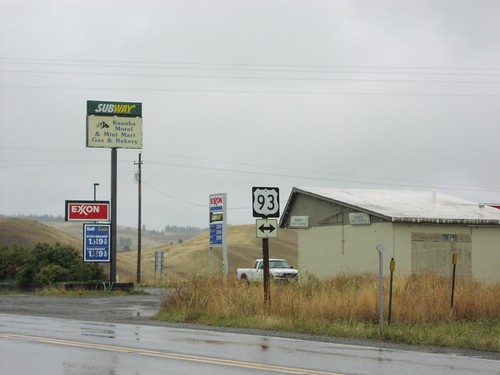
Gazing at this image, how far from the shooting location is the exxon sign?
3972 cm

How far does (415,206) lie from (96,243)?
15825 mm

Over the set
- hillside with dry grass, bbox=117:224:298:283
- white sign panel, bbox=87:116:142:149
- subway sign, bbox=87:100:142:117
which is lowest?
hillside with dry grass, bbox=117:224:298:283

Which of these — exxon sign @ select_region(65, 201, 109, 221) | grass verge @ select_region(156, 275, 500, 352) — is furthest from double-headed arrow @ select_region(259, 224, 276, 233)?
exxon sign @ select_region(65, 201, 109, 221)

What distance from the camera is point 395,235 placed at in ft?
106

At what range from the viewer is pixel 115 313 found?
985 inches

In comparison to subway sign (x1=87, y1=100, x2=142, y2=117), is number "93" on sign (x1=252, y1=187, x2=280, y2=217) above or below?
below

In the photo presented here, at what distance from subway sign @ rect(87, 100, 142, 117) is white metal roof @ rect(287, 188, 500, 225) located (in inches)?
350

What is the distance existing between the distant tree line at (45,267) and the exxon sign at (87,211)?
2.74 meters

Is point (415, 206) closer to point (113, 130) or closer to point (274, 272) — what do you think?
point (274, 272)

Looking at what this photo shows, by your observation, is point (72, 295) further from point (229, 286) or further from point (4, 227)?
point (4, 227)

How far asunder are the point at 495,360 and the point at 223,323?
27.3 ft

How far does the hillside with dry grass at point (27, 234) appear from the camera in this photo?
85562 millimetres

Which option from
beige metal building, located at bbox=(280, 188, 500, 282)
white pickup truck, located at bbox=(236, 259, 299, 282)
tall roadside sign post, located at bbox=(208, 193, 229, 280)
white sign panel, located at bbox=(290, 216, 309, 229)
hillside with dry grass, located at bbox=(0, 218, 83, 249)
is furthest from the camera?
hillside with dry grass, located at bbox=(0, 218, 83, 249)

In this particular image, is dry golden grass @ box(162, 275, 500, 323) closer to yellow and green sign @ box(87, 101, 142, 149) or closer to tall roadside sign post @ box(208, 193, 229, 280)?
tall roadside sign post @ box(208, 193, 229, 280)
